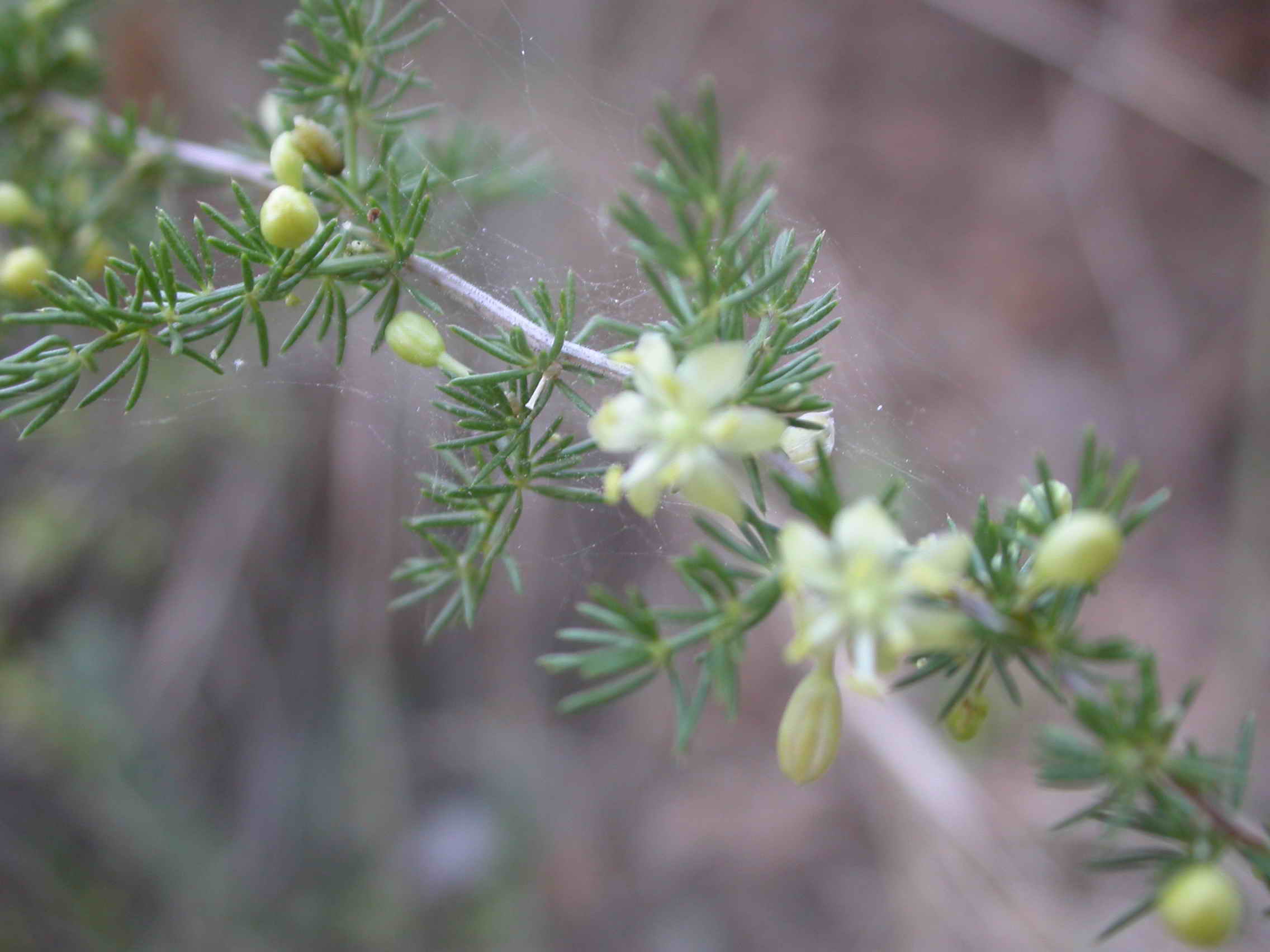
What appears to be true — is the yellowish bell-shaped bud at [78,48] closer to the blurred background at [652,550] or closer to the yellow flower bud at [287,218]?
the yellow flower bud at [287,218]

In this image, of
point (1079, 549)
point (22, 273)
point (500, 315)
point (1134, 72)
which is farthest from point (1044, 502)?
point (1134, 72)

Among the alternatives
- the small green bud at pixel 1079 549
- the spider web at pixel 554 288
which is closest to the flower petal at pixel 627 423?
the small green bud at pixel 1079 549

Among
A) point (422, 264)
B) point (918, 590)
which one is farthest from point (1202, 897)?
point (422, 264)

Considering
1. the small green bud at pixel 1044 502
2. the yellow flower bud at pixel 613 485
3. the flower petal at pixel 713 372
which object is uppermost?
the flower petal at pixel 713 372

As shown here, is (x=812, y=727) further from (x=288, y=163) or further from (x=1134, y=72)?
(x=1134, y=72)

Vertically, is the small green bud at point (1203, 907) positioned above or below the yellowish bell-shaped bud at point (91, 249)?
below

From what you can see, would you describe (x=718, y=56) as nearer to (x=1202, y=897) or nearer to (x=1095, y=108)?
(x=1095, y=108)
